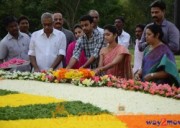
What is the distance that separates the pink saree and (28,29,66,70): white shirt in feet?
3.77

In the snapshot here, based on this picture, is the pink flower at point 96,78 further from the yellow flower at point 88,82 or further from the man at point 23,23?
the man at point 23,23

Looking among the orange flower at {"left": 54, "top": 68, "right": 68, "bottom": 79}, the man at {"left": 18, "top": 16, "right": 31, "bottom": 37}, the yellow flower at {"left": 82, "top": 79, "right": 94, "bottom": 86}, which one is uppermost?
the man at {"left": 18, "top": 16, "right": 31, "bottom": 37}

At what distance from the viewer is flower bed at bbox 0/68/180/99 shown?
6.55m

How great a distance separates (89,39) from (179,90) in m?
2.40

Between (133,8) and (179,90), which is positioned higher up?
(133,8)

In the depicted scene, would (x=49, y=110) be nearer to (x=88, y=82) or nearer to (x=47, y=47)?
(x=88, y=82)

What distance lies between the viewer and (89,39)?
830cm

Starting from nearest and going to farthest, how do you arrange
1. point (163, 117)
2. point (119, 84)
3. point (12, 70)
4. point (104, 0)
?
point (163, 117) → point (119, 84) → point (12, 70) → point (104, 0)

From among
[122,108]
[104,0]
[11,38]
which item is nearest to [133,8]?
[104,0]

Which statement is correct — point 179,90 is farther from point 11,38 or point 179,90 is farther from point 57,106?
point 11,38

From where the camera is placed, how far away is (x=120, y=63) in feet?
25.8

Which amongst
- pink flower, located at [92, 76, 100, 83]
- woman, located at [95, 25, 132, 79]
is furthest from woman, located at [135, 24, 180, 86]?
pink flower, located at [92, 76, 100, 83]

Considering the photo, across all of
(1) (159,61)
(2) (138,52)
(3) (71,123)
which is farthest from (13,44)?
(3) (71,123)

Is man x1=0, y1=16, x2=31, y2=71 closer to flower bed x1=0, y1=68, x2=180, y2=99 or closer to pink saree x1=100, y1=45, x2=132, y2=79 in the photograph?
flower bed x1=0, y1=68, x2=180, y2=99
